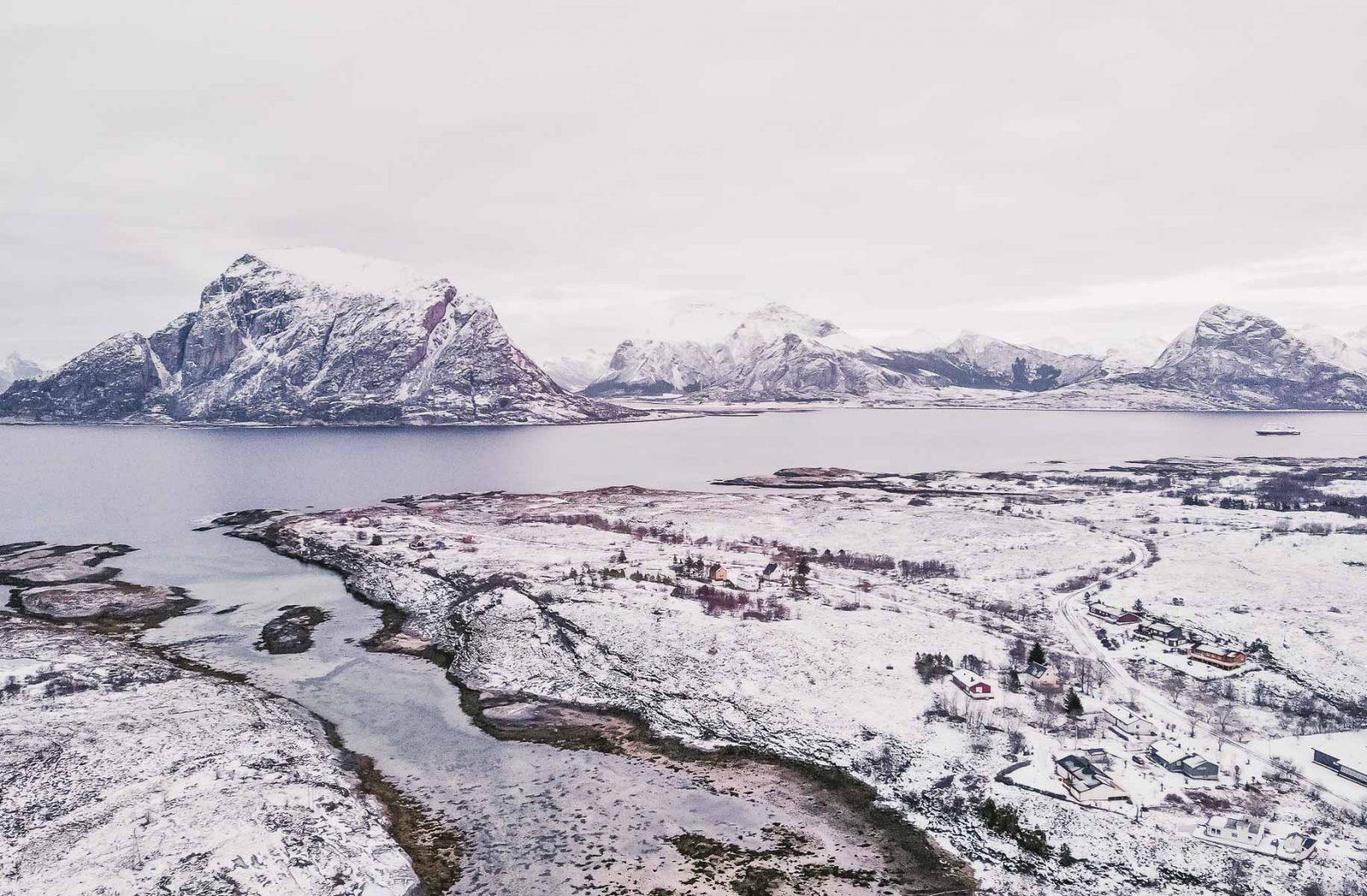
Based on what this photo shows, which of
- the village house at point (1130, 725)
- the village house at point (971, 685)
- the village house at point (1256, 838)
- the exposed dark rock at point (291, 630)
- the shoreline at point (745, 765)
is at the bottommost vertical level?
the shoreline at point (745, 765)

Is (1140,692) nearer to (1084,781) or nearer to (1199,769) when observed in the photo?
(1199,769)

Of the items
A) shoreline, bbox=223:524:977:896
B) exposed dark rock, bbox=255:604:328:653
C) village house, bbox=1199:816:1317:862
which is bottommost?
shoreline, bbox=223:524:977:896

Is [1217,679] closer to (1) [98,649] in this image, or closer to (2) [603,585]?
(2) [603,585]

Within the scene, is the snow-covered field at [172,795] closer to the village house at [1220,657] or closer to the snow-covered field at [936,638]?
the snow-covered field at [936,638]

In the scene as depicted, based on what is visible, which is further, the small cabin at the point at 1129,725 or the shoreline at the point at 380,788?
the small cabin at the point at 1129,725

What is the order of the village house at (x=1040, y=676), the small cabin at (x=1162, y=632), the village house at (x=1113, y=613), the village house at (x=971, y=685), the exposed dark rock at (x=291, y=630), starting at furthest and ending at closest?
the village house at (x=1113, y=613)
the exposed dark rock at (x=291, y=630)
the small cabin at (x=1162, y=632)
the village house at (x=1040, y=676)
the village house at (x=971, y=685)

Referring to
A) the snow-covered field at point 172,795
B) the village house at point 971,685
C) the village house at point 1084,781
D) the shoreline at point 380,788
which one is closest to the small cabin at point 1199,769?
the village house at point 1084,781

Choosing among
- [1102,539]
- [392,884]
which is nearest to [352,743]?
[392,884]

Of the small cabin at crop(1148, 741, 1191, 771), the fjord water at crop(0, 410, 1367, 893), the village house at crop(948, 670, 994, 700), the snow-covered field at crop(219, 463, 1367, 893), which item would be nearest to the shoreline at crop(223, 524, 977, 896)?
the snow-covered field at crop(219, 463, 1367, 893)

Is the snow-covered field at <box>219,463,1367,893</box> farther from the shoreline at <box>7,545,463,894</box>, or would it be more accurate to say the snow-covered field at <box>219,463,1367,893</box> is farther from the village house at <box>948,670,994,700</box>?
the shoreline at <box>7,545,463,894</box>
